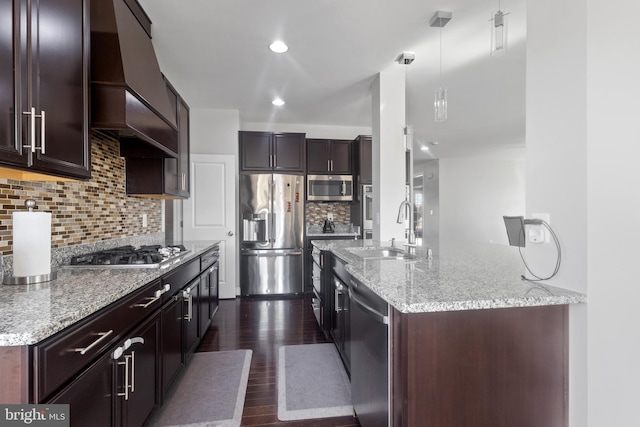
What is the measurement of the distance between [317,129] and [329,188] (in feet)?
3.69

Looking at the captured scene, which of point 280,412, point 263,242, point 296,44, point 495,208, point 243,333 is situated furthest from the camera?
→ point 495,208

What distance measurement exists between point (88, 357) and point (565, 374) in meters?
1.77

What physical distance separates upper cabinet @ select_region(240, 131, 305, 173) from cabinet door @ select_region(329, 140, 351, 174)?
0.54 m

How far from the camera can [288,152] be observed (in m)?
4.44

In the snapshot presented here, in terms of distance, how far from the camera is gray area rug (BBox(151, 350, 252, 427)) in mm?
1744

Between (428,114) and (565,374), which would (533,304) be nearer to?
(565,374)

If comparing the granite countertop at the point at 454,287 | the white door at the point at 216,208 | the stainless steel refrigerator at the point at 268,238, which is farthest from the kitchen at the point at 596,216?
the white door at the point at 216,208

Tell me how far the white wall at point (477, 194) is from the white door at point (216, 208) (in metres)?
6.43

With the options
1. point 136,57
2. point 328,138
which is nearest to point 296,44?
point 136,57

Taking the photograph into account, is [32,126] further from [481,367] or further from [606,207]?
[606,207]

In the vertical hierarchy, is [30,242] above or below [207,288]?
above

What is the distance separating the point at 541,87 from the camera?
124 cm

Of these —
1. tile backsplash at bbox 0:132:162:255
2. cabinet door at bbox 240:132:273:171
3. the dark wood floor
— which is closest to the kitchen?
the dark wood floor

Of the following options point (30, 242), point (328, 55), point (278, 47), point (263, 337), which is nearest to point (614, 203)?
point (30, 242)
